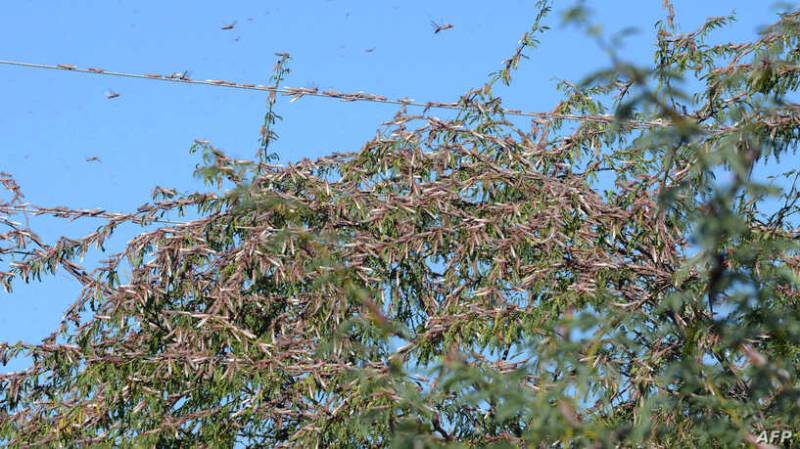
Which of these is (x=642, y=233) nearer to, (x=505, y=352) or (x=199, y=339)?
(x=505, y=352)

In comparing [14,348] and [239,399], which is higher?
[14,348]

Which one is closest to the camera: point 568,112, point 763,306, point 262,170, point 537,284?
point 763,306

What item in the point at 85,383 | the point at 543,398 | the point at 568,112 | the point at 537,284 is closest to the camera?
the point at 543,398

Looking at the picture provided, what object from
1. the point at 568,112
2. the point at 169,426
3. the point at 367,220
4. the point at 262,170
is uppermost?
the point at 568,112

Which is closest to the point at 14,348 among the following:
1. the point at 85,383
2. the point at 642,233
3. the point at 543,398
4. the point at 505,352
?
the point at 85,383

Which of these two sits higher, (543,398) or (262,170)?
(262,170)

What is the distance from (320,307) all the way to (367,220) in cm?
55

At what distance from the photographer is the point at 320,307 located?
21.7ft

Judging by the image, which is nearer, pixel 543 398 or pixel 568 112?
pixel 543 398

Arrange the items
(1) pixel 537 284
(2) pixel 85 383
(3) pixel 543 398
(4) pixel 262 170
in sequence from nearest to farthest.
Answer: (3) pixel 543 398
(1) pixel 537 284
(2) pixel 85 383
(4) pixel 262 170

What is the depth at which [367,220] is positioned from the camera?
685cm

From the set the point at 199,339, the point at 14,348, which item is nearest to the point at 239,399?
the point at 199,339

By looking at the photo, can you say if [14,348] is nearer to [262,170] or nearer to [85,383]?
[85,383]

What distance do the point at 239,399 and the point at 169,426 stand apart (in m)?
0.38
